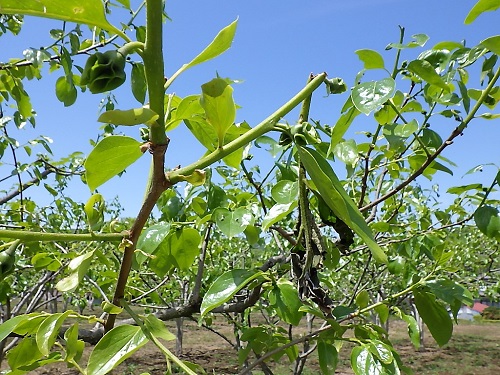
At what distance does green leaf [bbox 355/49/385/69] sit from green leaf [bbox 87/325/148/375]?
2.01ft

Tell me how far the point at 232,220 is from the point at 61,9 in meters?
0.68

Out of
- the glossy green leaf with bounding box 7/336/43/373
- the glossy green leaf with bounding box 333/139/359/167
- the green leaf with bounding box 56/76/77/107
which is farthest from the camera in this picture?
the green leaf with bounding box 56/76/77/107

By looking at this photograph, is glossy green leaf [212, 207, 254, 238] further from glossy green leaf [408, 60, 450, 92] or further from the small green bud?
the small green bud

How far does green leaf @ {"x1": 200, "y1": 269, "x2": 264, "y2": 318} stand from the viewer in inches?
30.6

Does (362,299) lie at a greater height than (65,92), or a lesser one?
lesser

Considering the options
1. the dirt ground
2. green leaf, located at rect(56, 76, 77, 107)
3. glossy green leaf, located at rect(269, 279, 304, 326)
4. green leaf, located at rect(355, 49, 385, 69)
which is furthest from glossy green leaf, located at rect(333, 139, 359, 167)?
the dirt ground

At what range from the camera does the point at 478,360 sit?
1209 cm

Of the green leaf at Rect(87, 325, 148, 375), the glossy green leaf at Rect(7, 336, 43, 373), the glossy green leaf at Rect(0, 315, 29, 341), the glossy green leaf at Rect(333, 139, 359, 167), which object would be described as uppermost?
the glossy green leaf at Rect(333, 139, 359, 167)

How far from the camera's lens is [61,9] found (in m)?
0.38

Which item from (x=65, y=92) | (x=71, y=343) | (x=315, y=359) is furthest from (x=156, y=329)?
(x=315, y=359)

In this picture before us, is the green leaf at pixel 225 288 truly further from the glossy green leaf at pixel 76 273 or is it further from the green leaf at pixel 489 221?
the green leaf at pixel 489 221

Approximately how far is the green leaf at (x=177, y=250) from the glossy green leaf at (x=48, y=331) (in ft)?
1.00

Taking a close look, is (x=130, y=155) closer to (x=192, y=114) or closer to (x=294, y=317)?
(x=192, y=114)

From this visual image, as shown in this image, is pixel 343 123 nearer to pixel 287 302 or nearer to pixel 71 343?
pixel 287 302
